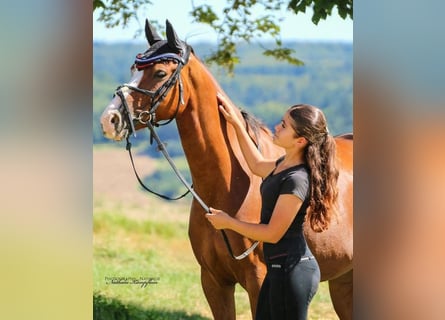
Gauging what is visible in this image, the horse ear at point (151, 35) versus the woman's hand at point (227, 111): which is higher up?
the horse ear at point (151, 35)

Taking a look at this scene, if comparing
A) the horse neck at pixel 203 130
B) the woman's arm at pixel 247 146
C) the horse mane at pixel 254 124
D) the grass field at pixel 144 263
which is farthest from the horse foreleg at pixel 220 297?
the horse mane at pixel 254 124

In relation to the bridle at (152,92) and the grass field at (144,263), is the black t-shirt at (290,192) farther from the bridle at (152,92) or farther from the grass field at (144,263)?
the grass field at (144,263)

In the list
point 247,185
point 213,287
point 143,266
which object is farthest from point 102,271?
point 247,185

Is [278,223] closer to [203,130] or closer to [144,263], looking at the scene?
[203,130]

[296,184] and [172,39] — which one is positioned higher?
[172,39]

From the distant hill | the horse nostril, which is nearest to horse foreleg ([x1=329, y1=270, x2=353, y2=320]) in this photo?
the distant hill

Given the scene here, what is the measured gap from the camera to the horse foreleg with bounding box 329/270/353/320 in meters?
4.49

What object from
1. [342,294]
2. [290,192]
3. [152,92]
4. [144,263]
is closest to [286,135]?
[290,192]

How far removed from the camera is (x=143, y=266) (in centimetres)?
458

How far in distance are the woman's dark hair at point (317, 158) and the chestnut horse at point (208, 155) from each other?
42cm

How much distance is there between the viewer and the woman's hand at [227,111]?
13.0ft

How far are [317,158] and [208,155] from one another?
0.62m

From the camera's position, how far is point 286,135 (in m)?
3.66
